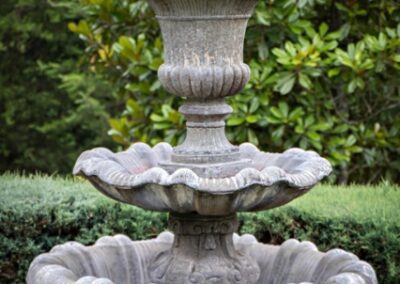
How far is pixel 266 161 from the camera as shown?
5.16 m

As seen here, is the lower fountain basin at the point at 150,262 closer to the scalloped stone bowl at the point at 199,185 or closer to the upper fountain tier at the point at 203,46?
the scalloped stone bowl at the point at 199,185

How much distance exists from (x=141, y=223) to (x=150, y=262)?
4.66 feet

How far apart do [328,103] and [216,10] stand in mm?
4212

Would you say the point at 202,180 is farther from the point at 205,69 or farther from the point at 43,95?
the point at 43,95

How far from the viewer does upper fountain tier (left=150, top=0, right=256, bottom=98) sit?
4.61 metres

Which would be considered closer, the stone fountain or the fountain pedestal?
the stone fountain

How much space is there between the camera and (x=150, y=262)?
534 cm

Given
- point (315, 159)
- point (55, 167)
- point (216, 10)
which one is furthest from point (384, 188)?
point (55, 167)

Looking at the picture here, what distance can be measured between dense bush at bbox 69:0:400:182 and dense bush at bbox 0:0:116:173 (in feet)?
17.7

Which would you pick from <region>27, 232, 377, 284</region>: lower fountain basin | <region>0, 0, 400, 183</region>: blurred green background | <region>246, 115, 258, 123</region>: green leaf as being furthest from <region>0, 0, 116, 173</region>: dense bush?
<region>27, 232, 377, 284</region>: lower fountain basin

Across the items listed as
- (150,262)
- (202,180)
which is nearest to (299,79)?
(150,262)

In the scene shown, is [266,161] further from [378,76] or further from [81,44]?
[81,44]

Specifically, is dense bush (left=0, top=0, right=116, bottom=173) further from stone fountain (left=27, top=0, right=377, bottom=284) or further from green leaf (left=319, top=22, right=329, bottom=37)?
stone fountain (left=27, top=0, right=377, bottom=284)

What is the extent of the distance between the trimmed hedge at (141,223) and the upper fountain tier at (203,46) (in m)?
2.08
